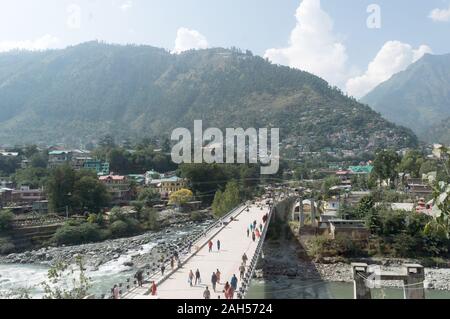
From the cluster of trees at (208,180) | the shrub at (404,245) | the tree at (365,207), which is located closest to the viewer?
the shrub at (404,245)

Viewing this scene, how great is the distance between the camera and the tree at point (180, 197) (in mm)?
45031

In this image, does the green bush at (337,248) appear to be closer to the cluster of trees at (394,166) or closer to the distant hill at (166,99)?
the cluster of trees at (394,166)

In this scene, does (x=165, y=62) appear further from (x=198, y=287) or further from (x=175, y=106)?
(x=198, y=287)

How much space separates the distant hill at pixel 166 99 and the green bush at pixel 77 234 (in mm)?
70982

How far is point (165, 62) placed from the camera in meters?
172

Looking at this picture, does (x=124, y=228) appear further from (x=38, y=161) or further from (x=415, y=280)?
(x=38, y=161)

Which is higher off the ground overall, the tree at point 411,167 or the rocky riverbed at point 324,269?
the tree at point 411,167

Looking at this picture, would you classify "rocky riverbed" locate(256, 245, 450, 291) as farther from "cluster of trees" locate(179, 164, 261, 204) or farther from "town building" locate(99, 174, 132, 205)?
"cluster of trees" locate(179, 164, 261, 204)

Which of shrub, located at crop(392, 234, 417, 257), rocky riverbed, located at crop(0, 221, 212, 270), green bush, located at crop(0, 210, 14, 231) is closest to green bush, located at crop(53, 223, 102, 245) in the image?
rocky riverbed, located at crop(0, 221, 212, 270)

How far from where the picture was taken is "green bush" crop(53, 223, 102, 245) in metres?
32.6

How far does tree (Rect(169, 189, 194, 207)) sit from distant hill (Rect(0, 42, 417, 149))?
57.3m

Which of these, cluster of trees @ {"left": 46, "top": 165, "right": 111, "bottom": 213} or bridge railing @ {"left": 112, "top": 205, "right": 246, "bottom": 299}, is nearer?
bridge railing @ {"left": 112, "top": 205, "right": 246, "bottom": 299}

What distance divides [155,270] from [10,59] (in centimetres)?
19179

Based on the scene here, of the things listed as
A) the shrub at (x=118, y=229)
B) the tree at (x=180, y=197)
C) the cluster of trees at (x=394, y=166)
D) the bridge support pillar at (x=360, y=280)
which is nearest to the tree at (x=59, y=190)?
the shrub at (x=118, y=229)
